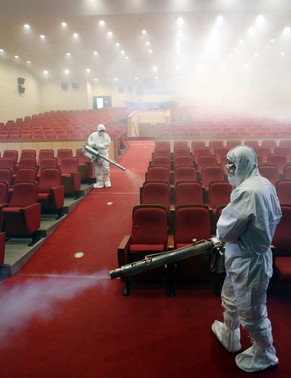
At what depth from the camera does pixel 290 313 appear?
2338 millimetres

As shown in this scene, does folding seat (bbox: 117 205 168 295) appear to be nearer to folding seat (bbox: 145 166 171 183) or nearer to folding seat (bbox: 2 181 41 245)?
folding seat (bbox: 2 181 41 245)

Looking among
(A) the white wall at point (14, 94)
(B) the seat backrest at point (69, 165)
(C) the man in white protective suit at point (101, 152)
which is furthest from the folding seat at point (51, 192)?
(A) the white wall at point (14, 94)

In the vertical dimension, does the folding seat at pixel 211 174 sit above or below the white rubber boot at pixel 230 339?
above

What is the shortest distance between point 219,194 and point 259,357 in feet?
7.42

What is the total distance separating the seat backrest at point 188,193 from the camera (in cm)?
382

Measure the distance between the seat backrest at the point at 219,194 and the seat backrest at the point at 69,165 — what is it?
2993 millimetres

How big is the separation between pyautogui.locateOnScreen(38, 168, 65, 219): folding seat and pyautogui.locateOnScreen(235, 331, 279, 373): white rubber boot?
10.8 ft

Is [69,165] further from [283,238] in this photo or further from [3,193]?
[283,238]

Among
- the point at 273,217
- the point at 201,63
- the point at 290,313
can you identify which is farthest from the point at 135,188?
the point at 201,63

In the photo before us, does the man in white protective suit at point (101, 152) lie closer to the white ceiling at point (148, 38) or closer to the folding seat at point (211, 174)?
the folding seat at point (211, 174)

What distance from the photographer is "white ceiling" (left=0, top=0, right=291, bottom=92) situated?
794 centimetres

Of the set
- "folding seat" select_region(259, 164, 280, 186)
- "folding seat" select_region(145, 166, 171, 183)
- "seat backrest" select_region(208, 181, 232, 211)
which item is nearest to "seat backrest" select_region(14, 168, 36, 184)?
"folding seat" select_region(145, 166, 171, 183)

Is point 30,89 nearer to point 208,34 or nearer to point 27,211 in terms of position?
point 208,34

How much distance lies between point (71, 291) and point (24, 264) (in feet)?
2.81
